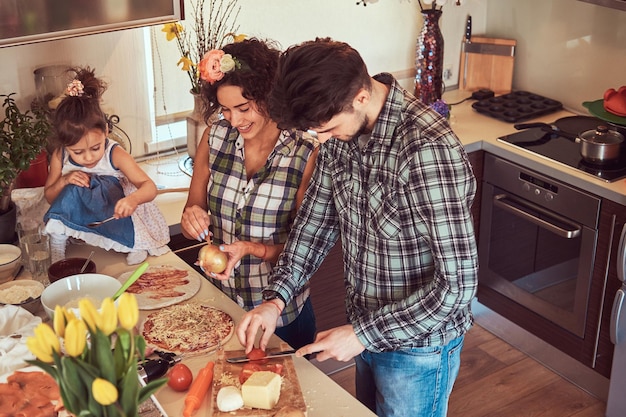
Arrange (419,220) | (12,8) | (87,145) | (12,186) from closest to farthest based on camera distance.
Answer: (419,220) < (12,8) < (87,145) < (12,186)

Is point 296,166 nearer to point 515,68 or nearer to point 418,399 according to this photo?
point 418,399

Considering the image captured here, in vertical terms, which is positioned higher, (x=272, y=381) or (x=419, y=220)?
(x=419, y=220)

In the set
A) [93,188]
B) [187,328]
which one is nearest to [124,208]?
[93,188]

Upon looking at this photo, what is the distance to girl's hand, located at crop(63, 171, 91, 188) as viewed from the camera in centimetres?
235

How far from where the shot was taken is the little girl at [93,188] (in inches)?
90.5

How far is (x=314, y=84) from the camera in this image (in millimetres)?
1616

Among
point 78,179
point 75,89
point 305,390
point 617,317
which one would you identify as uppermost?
point 75,89

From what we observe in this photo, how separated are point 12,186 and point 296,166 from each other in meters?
0.93

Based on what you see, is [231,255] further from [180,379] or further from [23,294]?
[23,294]

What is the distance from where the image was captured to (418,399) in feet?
6.37

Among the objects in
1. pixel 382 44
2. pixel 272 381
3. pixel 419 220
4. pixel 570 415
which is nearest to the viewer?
pixel 272 381

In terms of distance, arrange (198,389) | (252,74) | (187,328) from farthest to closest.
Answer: (252,74), (187,328), (198,389)

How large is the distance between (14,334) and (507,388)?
1953 millimetres

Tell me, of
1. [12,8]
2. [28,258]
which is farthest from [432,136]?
[28,258]
